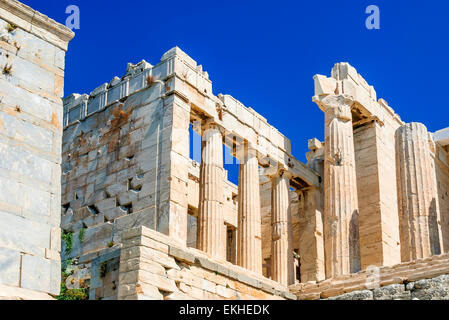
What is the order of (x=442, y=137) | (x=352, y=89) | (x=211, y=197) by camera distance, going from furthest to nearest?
(x=442, y=137)
(x=352, y=89)
(x=211, y=197)

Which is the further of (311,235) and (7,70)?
(311,235)

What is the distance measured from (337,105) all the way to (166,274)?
13365 millimetres

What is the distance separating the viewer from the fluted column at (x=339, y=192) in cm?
2514

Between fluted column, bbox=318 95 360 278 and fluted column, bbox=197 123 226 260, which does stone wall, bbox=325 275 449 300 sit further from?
fluted column, bbox=197 123 226 260

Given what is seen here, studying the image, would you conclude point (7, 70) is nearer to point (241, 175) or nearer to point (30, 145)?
point (30, 145)

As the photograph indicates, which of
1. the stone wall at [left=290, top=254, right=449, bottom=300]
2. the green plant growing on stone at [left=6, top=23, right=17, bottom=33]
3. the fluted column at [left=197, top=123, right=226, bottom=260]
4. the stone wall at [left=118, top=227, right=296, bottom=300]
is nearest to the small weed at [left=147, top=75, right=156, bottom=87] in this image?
the fluted column at [left=197, top=123, right=226, bottom=260]

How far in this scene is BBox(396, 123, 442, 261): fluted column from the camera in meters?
23.2

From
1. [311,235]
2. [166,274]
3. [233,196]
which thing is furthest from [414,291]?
[233,196]

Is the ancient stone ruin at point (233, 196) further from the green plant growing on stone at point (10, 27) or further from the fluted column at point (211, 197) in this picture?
the green plant growing on stone at point (10, 27)

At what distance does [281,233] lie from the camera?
93.5 feet

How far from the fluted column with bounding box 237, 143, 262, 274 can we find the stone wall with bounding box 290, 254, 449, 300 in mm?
5373

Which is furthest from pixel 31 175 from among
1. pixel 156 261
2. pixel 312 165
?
pixel 312 165

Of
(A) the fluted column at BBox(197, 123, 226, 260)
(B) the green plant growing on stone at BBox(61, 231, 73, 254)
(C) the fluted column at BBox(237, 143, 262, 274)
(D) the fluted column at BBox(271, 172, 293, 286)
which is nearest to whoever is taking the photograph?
(A) the fluted column at BBox(197, 123, 226, 260)
